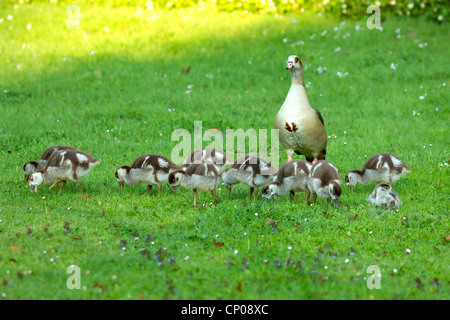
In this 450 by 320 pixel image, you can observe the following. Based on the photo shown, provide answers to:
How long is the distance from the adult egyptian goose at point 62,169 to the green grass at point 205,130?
29 centimetres

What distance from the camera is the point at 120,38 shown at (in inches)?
806

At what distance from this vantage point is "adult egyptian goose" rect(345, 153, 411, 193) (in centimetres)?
1095

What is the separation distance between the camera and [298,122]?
444 inches

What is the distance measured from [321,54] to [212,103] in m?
4.54

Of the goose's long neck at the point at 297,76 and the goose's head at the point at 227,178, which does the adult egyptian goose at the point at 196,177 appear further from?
the goose's long neck at the point at 297,76

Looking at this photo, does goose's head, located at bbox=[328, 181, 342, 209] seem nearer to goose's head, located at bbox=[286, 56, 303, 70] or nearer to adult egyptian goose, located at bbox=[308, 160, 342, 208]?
adult egyptian goose, located at bbox=[308, 160, 342, 208]

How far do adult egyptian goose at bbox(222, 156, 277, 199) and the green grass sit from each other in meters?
0.39

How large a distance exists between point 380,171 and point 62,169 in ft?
17.3

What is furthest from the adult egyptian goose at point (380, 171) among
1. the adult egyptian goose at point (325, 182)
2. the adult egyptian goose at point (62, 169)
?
the adult egyptian goose at point (62, 169)

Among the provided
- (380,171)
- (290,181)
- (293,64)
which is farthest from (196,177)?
(380,171)
